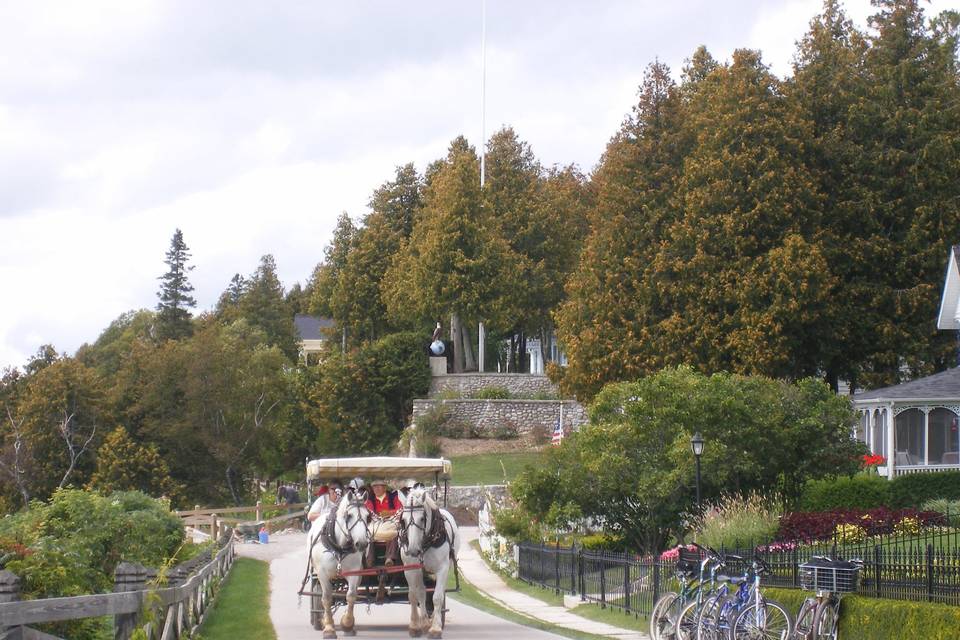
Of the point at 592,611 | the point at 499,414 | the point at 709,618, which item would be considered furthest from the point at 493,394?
the point at 709,618

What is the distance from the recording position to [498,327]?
68.8m

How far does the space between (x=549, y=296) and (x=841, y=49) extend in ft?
71.4

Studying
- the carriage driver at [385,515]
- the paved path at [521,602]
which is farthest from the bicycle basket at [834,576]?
the carriage driver at [385,515]

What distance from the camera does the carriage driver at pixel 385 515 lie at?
66.8 ft

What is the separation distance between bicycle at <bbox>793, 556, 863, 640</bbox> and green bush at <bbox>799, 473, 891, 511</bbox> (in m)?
18.3

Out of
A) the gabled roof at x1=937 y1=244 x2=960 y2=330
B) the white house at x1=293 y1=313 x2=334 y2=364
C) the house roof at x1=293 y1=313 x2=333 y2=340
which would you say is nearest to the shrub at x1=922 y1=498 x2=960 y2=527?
the gabled roof at x1=937 y1=244 x2=960 y2=330

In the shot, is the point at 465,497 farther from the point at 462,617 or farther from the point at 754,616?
the point at 754,616

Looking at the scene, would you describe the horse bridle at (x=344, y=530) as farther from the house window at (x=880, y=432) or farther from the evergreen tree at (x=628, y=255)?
the evergreen tree at (x=628, y=255)

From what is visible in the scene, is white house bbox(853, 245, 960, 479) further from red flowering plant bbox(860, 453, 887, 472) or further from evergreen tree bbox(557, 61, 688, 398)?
evergreen tree bbox(557, 61, 688, 398)

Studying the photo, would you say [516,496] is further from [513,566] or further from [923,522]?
[923,522]

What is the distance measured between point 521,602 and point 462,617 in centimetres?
435

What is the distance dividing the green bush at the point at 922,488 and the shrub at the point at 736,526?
6.65m

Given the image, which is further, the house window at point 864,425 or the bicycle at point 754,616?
the house window at point 864,425

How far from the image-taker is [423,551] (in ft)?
64.2
